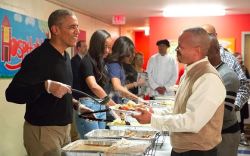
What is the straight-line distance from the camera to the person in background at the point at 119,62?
2.86 meters

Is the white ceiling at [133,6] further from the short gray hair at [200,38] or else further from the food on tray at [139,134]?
the short gray hair at [200,38]

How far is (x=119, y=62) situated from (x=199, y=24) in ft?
14.0

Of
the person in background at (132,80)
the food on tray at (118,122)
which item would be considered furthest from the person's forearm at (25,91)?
the person in background at (132,80)

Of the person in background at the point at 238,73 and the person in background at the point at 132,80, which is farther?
the person in background at the point at 132,80

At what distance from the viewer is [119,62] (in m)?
2.90

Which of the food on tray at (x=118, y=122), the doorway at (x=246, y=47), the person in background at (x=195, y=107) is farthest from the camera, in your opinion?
the doorway at (x=246, y=47)

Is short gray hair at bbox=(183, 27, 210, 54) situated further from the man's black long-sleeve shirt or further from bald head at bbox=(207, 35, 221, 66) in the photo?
the man's black long-sleeve shirt

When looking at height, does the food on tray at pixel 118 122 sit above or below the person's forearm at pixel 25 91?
below

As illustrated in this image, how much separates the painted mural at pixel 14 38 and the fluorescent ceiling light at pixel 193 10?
263cm

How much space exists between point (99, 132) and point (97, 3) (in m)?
3.79

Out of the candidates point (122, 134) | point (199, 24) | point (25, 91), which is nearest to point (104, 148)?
point (122, 134)

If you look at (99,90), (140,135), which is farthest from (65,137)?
(99,90)

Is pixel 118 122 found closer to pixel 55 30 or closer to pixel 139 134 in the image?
pixel 139 134

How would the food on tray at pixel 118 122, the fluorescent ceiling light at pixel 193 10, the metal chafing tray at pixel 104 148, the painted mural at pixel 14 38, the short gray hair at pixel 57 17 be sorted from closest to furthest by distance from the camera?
1. the metal chafing tray at pixel 104 148
2. the short gray hair at pixel 57 17
3. the food on tray at pixel 118 122
4. the painted mural at pixel 14 38
5. the fluorescent ceiling light at pixel 193 10
